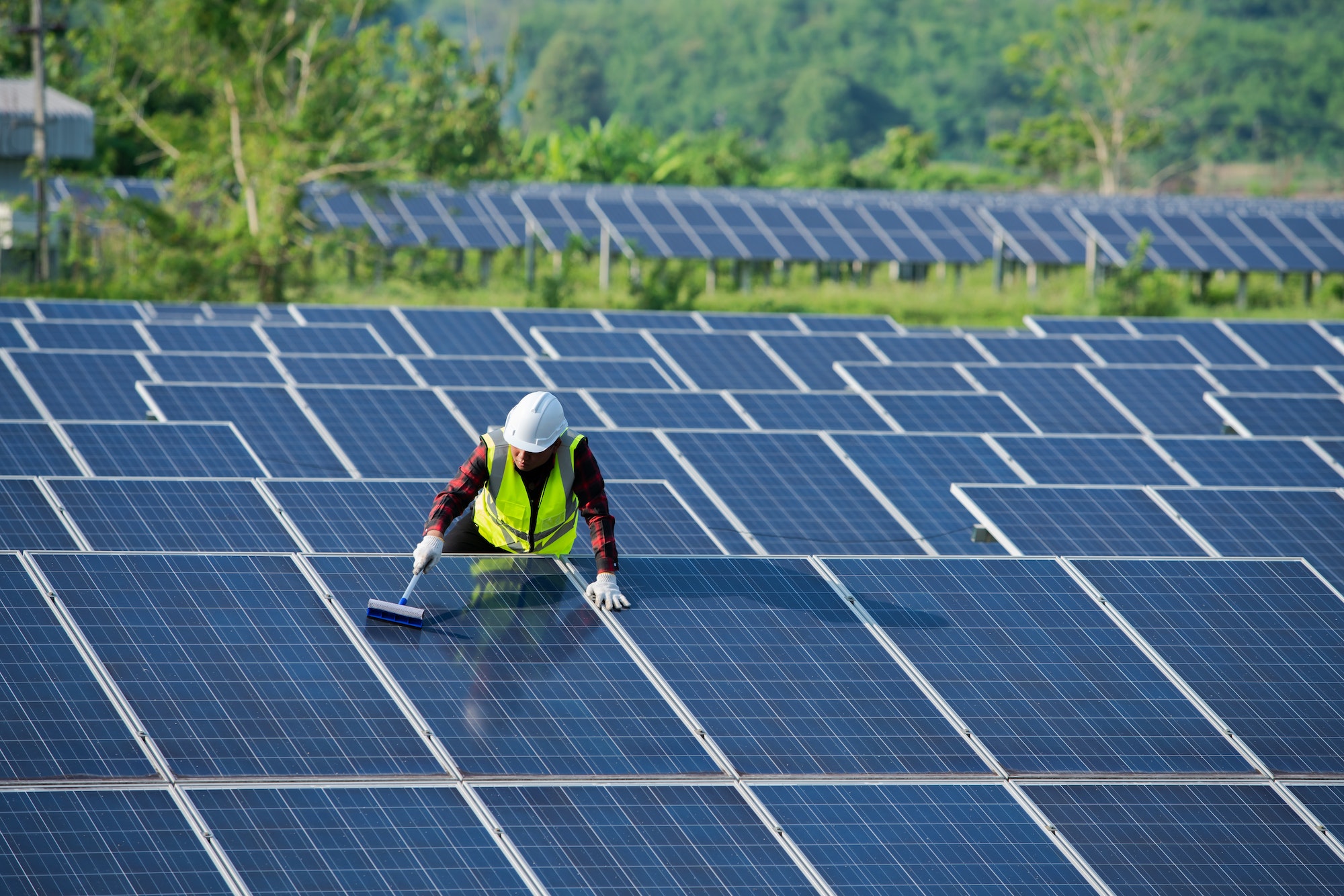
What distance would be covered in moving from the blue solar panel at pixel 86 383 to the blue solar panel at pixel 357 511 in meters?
5.03

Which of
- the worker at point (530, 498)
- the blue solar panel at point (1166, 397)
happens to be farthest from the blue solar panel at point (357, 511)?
the blue solar panel at point (1166, 397)

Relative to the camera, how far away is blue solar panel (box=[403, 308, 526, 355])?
20.5m

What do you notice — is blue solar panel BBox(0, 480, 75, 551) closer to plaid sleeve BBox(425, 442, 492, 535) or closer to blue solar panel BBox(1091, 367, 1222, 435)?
plaid sleeve BBox(425, 442, 492, 535)

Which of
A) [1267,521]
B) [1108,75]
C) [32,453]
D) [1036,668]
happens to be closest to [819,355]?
[1267,521]

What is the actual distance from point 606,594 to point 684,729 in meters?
1.08

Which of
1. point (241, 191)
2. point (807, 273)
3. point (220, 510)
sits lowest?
point (807, 273)

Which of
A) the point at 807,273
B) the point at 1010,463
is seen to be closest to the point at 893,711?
the point at 1010,463

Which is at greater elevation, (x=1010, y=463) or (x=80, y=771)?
(x=80, y=771)

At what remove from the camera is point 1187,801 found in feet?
25.7

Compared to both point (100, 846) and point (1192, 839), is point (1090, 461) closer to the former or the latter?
point (1192, 839)

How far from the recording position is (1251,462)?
15.5 metres

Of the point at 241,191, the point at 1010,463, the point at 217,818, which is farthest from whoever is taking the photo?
the point at 241,191

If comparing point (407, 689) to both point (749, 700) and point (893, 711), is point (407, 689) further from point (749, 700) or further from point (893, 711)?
point (893, 711)

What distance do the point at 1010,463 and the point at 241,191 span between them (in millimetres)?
29272
